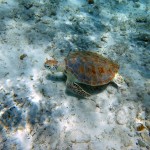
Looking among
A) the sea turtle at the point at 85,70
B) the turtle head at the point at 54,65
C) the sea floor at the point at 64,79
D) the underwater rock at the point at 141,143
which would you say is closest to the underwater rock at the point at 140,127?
the sea floor at the point at 64,79

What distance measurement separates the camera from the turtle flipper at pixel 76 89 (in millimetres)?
3839

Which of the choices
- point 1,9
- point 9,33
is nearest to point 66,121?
point 9,33

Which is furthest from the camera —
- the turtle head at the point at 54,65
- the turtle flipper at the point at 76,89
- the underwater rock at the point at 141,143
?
the turtle head at the point at 54,65

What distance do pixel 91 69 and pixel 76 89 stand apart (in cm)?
46

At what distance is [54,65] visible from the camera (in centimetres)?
423

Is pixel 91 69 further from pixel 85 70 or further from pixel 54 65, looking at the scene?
pixel 54 65

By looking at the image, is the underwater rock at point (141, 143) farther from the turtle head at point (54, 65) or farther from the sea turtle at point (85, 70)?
the turtle head at point (54, 65)

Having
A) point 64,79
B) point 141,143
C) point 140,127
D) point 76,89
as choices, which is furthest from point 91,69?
point 141,143

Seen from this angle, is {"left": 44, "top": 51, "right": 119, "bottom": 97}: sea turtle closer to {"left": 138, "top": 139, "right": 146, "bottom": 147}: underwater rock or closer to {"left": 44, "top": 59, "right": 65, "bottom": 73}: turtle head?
{"left": 44, "top": 59, "right": 65, "bottom": 73}: turtle head

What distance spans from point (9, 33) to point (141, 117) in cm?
328

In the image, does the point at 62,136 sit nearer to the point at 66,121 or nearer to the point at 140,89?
the point at 66,121

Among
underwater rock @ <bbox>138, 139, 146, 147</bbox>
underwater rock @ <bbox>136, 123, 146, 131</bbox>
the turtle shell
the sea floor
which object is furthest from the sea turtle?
underwater rock @ <bbox>138, 139, 146, 147</bbox>

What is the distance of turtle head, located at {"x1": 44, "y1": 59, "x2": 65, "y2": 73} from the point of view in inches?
161

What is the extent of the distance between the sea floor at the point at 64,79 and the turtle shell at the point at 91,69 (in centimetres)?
27
